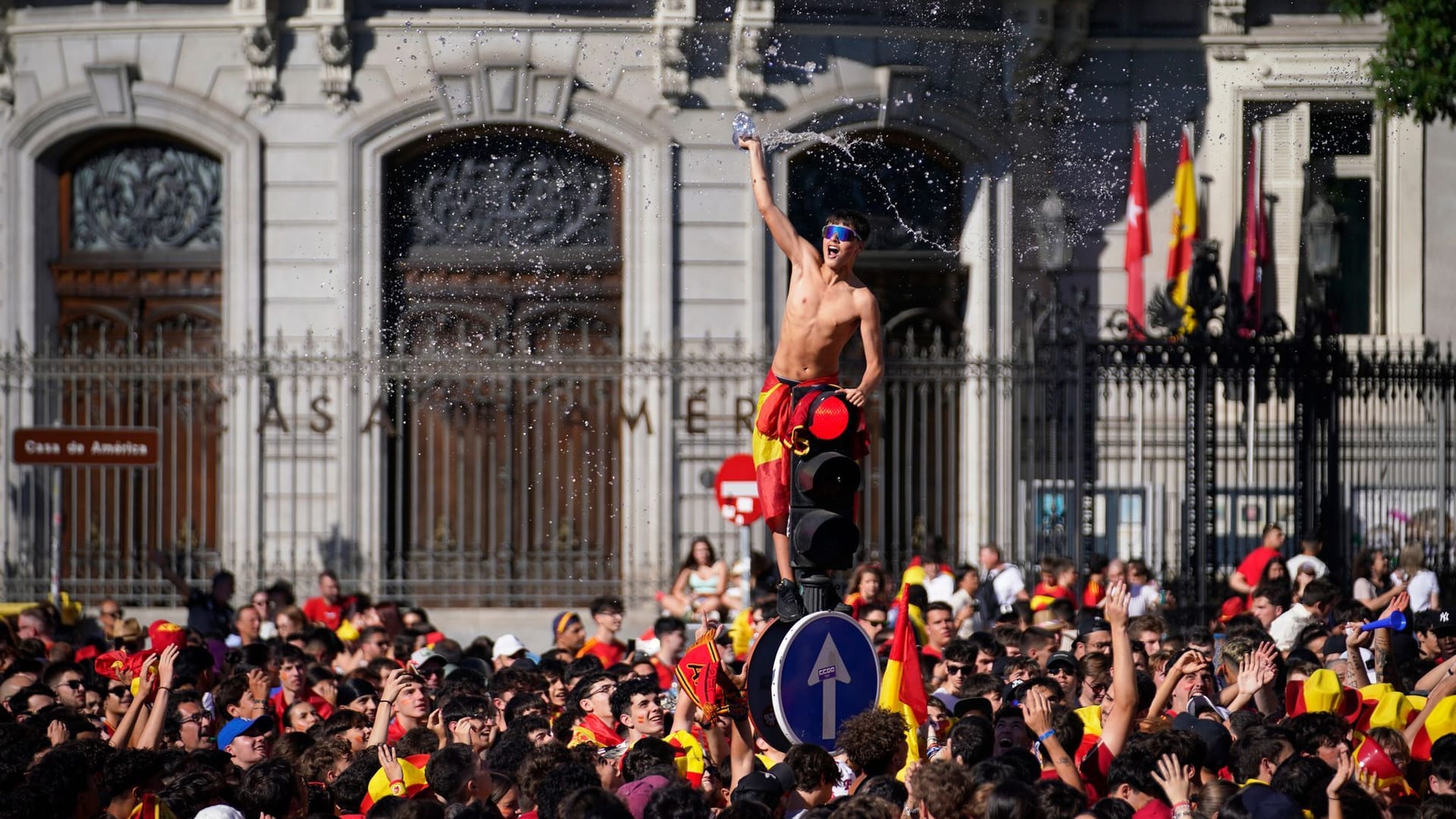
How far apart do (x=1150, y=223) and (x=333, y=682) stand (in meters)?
13.0

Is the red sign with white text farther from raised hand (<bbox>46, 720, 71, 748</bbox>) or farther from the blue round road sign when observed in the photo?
the blue round road sign

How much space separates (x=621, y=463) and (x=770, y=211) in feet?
36.8

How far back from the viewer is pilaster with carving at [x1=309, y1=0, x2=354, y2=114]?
19.4 meters

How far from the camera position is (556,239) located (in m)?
20.4

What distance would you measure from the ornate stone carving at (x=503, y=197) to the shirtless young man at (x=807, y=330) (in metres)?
11.5

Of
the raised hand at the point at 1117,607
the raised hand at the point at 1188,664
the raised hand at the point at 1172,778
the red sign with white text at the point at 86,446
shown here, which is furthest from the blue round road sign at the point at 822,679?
the red sign with white text at the point at 86,446

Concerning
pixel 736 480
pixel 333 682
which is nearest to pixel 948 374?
pixel 736 480

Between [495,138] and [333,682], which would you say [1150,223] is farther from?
[333,682]

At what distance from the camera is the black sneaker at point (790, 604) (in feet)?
27.9

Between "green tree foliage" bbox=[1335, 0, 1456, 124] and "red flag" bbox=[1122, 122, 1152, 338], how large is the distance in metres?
3.78

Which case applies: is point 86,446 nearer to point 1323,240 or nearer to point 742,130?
point 742,130

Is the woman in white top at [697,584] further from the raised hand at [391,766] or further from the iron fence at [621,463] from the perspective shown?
the raised hand at [391,766]

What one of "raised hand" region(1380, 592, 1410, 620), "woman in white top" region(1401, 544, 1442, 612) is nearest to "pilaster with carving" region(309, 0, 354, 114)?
"woman in white top" region(1401, 544, 1442, 612)

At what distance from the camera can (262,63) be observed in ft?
64.4
